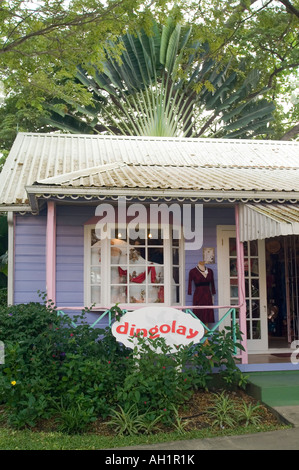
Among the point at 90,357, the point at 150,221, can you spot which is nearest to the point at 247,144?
the point at 150,221

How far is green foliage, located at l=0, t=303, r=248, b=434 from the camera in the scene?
241 inches

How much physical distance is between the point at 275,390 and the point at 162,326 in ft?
5.80

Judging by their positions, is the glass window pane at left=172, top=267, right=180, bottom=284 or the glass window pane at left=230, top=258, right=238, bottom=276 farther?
the glass window pane at left=230, top=258, right=238, bottom=276

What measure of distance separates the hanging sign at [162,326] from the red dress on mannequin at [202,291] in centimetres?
192

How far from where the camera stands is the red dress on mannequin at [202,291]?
9109mm

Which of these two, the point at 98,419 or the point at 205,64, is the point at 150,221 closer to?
the point at 98,419

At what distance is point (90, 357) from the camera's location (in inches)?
263

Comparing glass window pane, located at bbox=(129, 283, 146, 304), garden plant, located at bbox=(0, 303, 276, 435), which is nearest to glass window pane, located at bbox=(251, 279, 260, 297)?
glass window pane, located at bbox=(129, 283, 146, 304)

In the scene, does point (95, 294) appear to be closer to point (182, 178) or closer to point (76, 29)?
point (182, 178)

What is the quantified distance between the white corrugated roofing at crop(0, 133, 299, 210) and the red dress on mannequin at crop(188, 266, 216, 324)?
1.75 meters

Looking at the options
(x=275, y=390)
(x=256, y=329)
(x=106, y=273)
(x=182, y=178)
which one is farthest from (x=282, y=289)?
(x=275, y=390)

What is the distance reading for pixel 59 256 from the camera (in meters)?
9.14

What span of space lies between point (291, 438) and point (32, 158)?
7.58 metres

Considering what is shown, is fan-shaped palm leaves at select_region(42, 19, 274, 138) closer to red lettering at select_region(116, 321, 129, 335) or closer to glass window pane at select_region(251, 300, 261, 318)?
glass window pane at select_region(251, 300, 261, 318)
